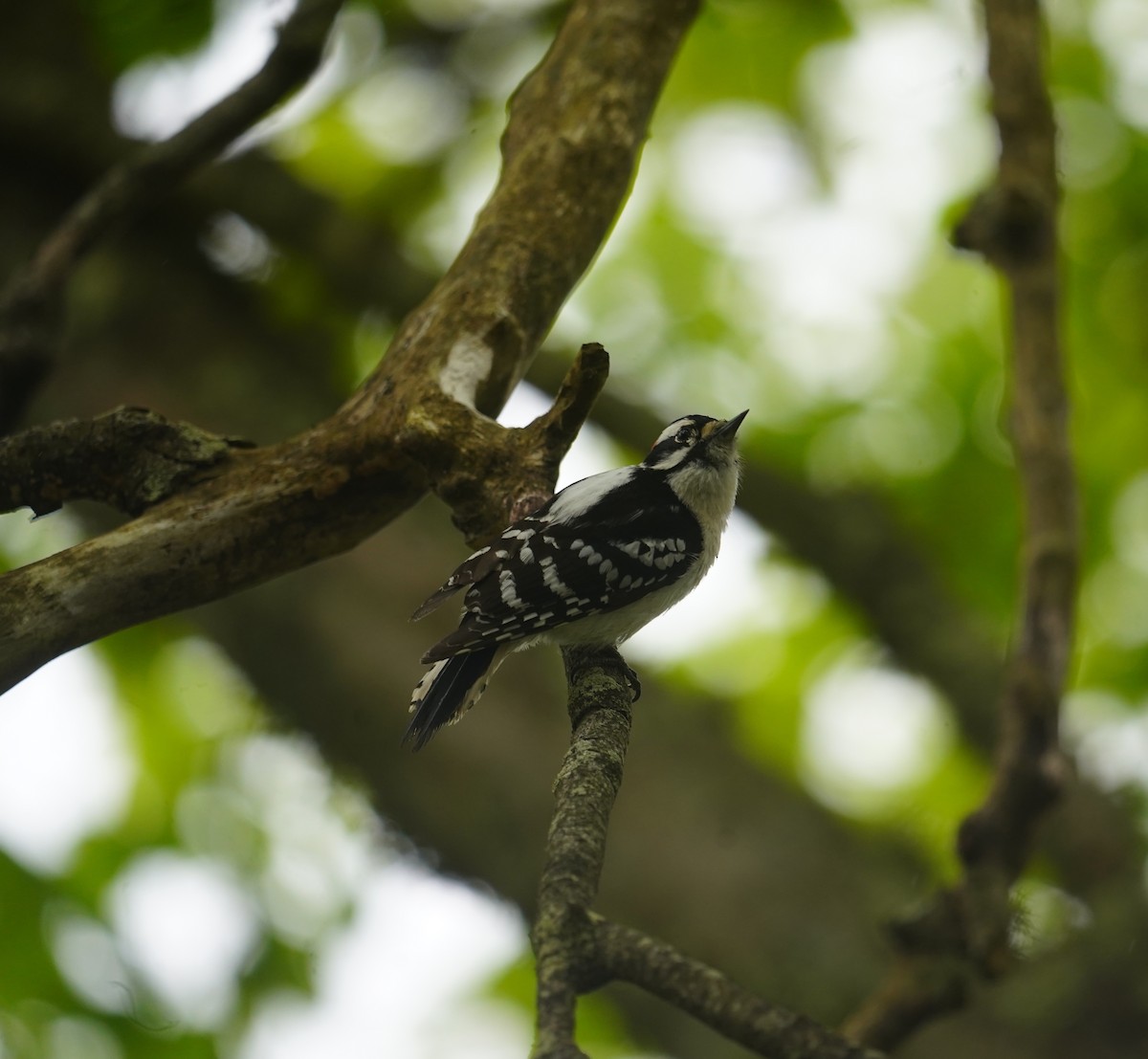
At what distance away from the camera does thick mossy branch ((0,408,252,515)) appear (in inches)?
119

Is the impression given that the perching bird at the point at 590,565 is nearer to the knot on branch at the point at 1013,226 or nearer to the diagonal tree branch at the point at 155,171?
the knot on branch at the point at 1013,226

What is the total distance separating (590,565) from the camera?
367 centimetres

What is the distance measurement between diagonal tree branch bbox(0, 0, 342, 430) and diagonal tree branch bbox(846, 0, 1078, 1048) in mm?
2610

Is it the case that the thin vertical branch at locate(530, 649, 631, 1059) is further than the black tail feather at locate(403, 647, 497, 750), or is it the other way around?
the black tail feather at locate(403, 647, 497, 750)

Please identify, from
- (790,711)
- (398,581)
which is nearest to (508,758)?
(398,581)

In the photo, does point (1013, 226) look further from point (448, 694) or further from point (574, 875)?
point (574, 875)

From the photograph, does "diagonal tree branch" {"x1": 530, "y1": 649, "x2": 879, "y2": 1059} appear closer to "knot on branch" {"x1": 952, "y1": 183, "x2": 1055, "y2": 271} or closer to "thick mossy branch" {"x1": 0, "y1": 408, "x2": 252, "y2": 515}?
"thick mossy branch" {"x1": 0, "y1": 408, "x2": 252, "y2": 515}

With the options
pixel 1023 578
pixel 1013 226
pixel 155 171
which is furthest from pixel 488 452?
pixel 1013 226

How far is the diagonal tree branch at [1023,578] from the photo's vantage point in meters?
3.70

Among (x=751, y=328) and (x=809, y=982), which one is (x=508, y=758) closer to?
(x=809, y=982)

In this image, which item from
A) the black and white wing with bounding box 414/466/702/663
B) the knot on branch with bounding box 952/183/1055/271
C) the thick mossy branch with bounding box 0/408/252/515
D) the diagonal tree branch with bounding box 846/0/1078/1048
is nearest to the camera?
the thick mossy branch with bounding box 0/408/252/515

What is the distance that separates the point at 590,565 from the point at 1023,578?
1.61 meters

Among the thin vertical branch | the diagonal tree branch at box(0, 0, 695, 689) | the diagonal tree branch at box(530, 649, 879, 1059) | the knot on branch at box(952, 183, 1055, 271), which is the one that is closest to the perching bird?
the diagonal tree branch at box(0, 0, 695, 689)

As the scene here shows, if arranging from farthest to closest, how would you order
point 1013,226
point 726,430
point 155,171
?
point 1013,226 < point 155,171 < point 726,430
